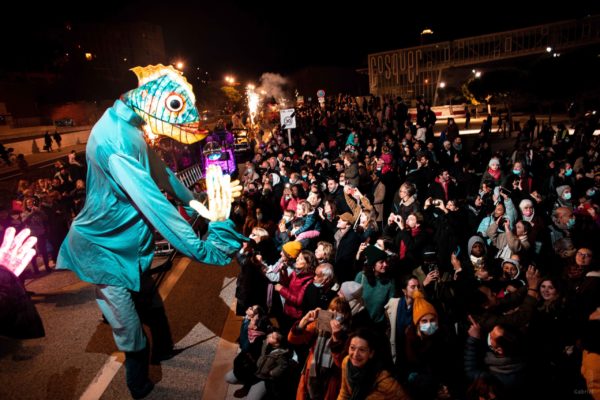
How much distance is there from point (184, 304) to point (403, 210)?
3.56 m

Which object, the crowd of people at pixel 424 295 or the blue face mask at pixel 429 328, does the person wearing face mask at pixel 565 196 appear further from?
the blue face mask at pixel 429 328

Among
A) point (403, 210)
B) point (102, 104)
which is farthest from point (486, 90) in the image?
point (102, 104)

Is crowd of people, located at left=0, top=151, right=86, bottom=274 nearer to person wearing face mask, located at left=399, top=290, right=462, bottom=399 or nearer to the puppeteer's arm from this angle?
the puppeteer's arm

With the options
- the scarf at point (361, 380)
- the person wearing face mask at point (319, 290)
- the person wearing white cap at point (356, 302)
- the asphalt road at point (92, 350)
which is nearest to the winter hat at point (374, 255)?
the person wearing white cap at point (356, 302)

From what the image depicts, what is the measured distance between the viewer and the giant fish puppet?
2.59 meters

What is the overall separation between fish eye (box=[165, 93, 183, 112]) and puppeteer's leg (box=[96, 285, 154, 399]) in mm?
1522

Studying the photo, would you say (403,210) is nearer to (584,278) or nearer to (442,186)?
(442,186)

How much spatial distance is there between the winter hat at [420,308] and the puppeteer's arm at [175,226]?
6.02ft

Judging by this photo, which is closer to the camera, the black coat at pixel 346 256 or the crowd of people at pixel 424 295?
the crowd of people at pixel 424 295

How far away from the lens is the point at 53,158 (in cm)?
2425

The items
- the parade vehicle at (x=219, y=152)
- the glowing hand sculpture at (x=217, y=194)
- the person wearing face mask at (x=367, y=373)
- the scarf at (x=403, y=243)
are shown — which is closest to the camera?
the glowing hand sculpture at (x=217, y=194)

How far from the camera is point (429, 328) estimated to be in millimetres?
3436

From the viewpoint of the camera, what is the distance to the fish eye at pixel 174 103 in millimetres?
2900

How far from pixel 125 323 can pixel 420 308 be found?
99.8 inches
